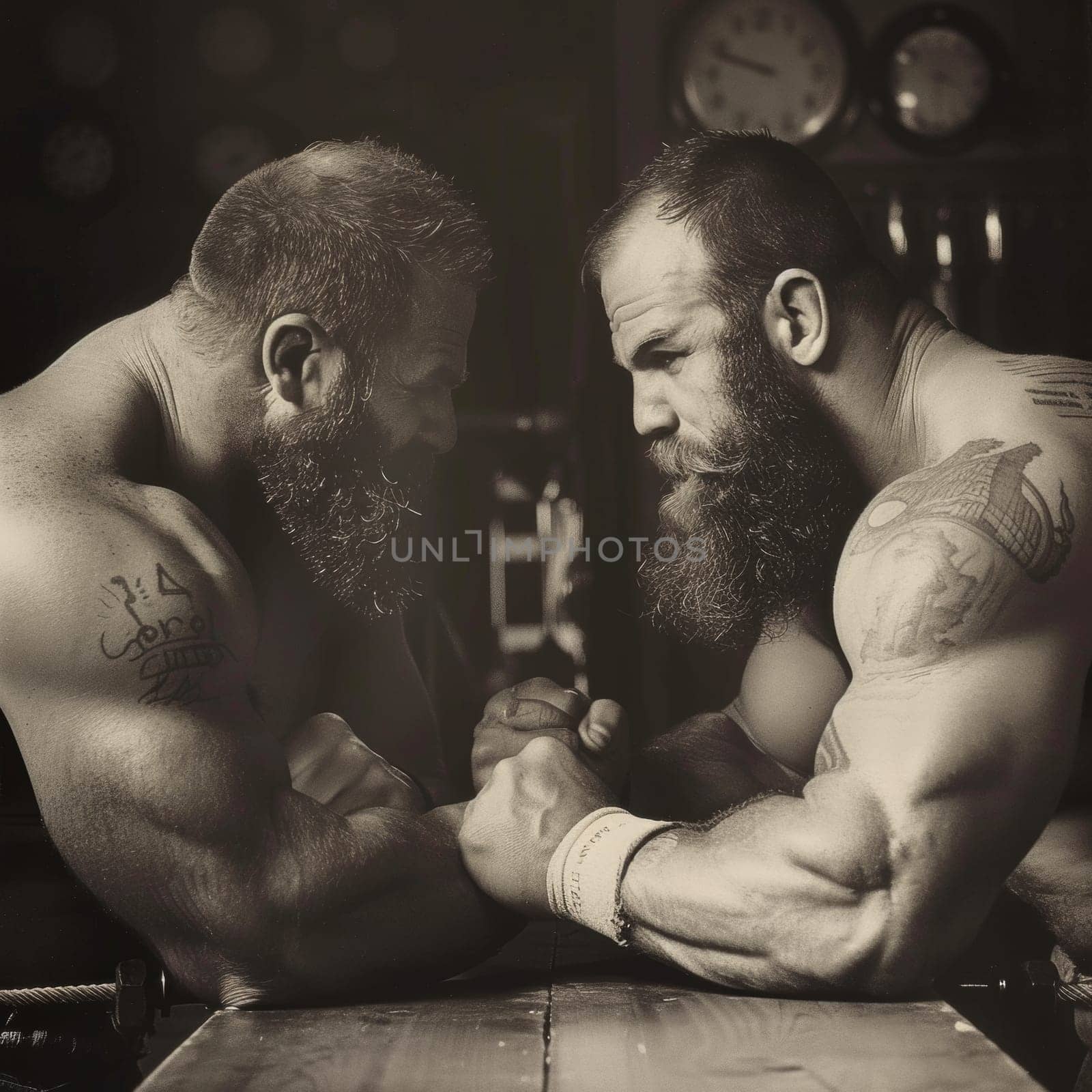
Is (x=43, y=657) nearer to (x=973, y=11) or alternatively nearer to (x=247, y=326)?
(x=247, y=326)

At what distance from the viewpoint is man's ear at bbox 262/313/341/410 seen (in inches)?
96.6

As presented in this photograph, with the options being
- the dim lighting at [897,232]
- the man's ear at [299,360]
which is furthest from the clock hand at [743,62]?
the man's ear at [299,360]

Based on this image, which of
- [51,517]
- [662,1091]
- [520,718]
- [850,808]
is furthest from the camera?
[520,718]

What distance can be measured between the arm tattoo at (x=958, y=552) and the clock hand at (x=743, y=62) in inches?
31.6

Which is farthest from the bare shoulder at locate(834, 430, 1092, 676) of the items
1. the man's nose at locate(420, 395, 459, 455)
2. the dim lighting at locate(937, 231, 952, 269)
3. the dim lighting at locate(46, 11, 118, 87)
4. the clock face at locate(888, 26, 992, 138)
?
the dim lighting at locate(46, 11, 118, 87)

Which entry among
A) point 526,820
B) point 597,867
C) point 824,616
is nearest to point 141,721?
point 526,820

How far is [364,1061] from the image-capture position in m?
2.03

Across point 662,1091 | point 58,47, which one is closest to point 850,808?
point 662,1091

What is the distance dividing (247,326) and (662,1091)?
4.81ft

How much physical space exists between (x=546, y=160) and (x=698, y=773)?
3.78 ft

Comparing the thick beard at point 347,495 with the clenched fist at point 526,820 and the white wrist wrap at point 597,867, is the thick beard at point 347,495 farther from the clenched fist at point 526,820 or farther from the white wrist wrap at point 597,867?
the white wrist wrap at point 597,867

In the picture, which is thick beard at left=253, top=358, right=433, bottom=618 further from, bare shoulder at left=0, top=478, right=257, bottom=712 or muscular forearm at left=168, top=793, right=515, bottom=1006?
muscular forearm at left=168, top=793, right=515, bottom=1006

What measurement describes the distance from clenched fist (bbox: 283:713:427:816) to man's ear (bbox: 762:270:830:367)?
103cm

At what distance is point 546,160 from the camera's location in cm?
250
